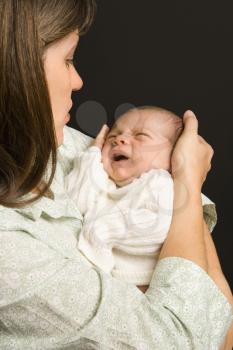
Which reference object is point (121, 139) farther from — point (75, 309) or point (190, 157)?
point (75, 309)

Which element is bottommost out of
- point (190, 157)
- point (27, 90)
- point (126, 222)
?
point (126, 222)

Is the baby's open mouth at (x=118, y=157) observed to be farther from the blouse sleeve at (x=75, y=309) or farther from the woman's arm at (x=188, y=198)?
the blouse sleeve at (x=75, y=309)

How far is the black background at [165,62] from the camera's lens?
8.44ft

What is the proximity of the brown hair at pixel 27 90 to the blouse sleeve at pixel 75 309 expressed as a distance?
157mm

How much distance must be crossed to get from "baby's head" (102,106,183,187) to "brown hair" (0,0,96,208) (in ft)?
1.23

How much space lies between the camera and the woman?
3.99 feet

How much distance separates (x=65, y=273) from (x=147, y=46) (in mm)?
1576

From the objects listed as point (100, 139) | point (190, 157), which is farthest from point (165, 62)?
point (190, 157)

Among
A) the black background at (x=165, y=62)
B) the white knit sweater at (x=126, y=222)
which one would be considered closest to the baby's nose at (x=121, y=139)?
the white knit sweater at (x=126, y=222)

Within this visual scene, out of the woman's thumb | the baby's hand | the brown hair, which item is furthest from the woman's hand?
the brown hair

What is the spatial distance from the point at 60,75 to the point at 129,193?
0.40m

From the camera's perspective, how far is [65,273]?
123 centimetres

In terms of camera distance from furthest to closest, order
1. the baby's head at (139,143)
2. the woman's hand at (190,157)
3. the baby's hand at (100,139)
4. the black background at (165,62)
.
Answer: the black background at (165,62), the baby's hand at (100,139), the baby's head at (139,143), the woman's hand at (190,157)

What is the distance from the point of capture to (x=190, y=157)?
5.49ft
